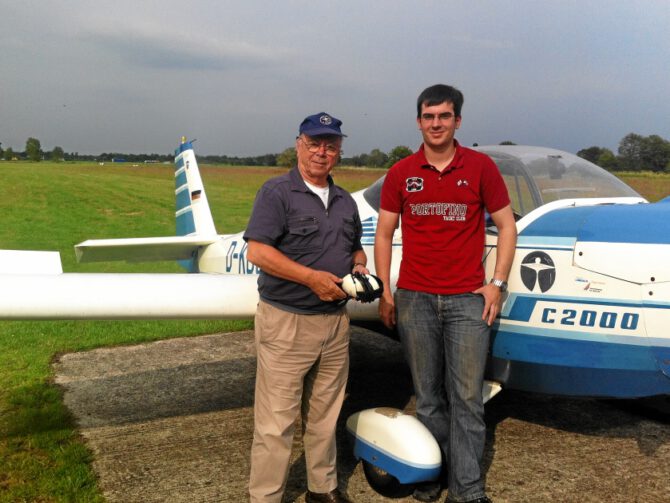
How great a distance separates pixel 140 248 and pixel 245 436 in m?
3.09

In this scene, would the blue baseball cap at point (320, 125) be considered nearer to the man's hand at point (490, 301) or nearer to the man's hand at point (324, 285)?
the man's hand at point (324, 285)

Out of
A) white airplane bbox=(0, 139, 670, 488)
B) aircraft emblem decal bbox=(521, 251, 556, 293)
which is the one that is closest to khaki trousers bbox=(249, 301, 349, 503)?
white airplane bbox=(0, 139, 670, 488)

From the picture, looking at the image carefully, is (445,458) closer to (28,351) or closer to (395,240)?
(395,240)

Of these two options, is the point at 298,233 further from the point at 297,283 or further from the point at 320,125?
the point at 320,125

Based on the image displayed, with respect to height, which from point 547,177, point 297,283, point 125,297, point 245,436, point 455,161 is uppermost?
point 455,161

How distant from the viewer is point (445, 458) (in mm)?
3359

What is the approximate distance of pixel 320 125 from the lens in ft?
9.46

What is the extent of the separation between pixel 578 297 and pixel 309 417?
145 cm

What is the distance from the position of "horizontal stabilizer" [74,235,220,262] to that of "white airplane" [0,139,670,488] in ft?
7.14

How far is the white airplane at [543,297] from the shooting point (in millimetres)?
2994

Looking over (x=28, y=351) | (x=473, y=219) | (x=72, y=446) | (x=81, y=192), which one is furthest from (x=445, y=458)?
(x=81, y=192)

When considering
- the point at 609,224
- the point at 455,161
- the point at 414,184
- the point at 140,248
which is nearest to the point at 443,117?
the point at 455,161

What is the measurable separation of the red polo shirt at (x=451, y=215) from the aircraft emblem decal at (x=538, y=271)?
0.32 metres

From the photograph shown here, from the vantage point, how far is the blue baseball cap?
2854 millimetres
